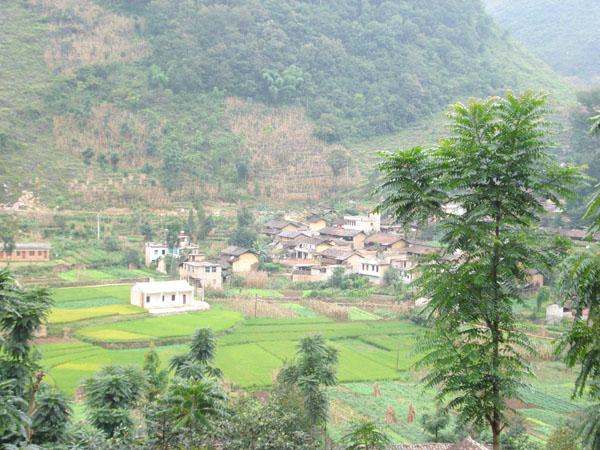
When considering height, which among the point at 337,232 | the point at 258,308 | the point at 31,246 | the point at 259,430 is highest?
the point at 337,232

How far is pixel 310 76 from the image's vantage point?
2840 inches

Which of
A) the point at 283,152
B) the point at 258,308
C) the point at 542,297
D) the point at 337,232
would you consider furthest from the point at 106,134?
the point at 542,297

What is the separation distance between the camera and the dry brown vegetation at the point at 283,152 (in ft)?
180

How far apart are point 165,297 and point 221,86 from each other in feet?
142

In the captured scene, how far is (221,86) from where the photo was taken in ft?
226

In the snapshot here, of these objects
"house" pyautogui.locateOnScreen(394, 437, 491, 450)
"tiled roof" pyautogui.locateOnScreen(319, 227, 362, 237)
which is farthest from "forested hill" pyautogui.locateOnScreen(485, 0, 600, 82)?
"house" pyautogui.locateOnScreen(394, 437, 491, 450)

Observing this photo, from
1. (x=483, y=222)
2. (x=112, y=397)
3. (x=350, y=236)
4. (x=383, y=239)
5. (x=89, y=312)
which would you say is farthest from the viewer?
(x=350, y=236)

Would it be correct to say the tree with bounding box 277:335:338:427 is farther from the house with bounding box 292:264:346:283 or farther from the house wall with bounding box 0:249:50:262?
the house wall with bounding box 0:249:50:262

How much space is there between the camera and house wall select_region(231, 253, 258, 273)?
37.5 meters

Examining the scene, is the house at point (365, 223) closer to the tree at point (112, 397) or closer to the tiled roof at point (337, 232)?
the tiled roof at point (337, 232)

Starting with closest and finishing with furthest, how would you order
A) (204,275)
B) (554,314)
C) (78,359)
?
(78,359)
(554,314)
(204,275)

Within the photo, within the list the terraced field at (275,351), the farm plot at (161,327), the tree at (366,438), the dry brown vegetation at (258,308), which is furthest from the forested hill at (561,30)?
the tree at (366,438)

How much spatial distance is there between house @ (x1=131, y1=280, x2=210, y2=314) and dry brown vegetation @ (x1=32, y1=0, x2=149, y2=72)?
4291 cm

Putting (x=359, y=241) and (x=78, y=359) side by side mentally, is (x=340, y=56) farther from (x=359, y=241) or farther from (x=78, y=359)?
(x=78, y=359)
